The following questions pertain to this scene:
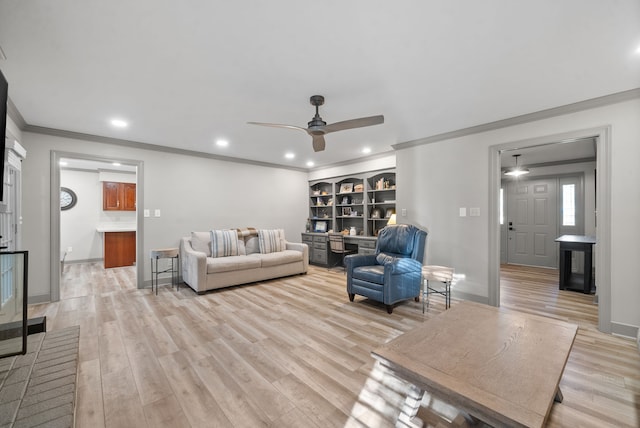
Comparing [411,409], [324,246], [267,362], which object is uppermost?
[324,246]

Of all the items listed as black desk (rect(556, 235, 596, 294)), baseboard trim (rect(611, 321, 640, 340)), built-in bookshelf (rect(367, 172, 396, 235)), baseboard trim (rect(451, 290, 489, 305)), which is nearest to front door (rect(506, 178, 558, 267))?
black desk (rect(556, 235, 596, 294))

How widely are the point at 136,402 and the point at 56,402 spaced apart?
0.41m

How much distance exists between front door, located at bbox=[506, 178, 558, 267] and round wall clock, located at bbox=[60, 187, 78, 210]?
10.7m

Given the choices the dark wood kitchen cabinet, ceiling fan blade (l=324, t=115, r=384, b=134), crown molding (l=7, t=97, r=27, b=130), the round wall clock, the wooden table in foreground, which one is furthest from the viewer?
the dark wood kitchen cabinet

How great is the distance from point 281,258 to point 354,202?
2.30 meters

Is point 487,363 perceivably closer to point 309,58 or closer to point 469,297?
point 309,58

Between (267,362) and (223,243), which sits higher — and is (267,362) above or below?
below

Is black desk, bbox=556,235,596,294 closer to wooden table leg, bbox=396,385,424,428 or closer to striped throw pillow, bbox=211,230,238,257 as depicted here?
wooden table leg, bbox=396,385,424,428

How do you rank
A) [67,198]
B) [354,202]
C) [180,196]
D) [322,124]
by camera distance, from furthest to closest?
[67,198]
[354,202]
[180,196]
[322,124]

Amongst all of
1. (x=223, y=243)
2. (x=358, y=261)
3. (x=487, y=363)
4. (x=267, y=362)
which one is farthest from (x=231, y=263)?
(x=487, y=363)

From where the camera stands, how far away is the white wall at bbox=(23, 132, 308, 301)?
367 centimetres

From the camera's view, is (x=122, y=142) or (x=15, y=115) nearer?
(x=15, y=115)

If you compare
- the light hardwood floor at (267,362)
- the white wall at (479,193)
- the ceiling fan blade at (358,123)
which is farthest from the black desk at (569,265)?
the ceiling fan blade at (358,123)

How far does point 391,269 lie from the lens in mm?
3318
